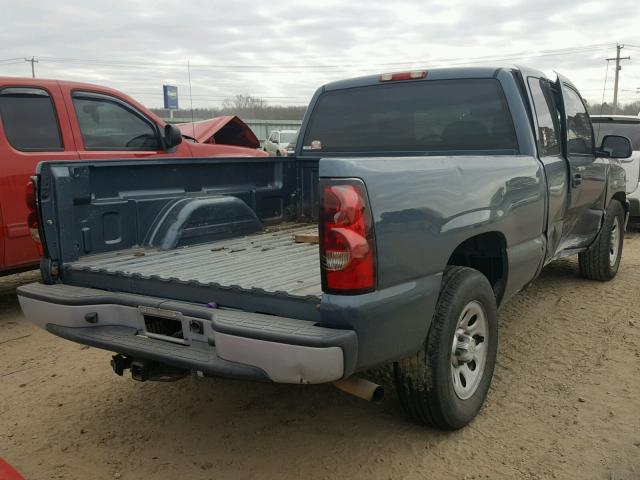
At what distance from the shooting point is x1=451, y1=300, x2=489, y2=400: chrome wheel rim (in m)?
3.08

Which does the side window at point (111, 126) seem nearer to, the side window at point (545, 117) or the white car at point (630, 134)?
the side window at point (545, 117)

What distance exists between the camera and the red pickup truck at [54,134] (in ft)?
16.6

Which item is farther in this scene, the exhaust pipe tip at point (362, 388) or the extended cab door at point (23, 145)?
the extended cab door at point (23, 145)

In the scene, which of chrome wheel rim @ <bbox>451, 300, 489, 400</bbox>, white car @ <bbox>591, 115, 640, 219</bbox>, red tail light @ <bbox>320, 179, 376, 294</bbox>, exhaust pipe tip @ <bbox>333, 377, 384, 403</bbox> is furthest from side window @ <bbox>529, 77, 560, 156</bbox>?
Answer: white car @ <bbox>591, 115, 640, 219</bbox>

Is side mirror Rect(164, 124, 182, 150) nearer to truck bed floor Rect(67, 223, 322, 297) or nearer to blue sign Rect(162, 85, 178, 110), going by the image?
truck bed floor Rect(67, 223, 322, 297)

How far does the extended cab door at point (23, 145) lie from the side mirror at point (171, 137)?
3.41 feet

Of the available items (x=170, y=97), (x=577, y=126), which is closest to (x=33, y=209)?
(x=577, y=126)

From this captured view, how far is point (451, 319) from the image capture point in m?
2.82

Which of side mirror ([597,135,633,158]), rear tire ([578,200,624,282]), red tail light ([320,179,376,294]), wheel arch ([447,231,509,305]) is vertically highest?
side mirror ([597,135,633,158])

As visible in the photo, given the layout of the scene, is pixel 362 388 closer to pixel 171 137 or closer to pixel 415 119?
pixel 415 119

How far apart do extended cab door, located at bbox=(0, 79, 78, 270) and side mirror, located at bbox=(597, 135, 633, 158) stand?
16.0 feet

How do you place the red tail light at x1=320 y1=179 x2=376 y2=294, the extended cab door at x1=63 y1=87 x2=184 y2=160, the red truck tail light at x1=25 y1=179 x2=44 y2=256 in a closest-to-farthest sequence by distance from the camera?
the red tail light at x1=320 y1=179 x2=376 y2=294, the red truck tail light at x1=25 y1=179 x2=44 y2=256, the extended cab door at x1=63 y1=87 x2=184 y2=160

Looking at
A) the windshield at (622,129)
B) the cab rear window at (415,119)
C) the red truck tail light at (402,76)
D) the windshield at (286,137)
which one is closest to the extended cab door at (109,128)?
the cab rear window at (415,119)

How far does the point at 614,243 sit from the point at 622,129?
363cm
